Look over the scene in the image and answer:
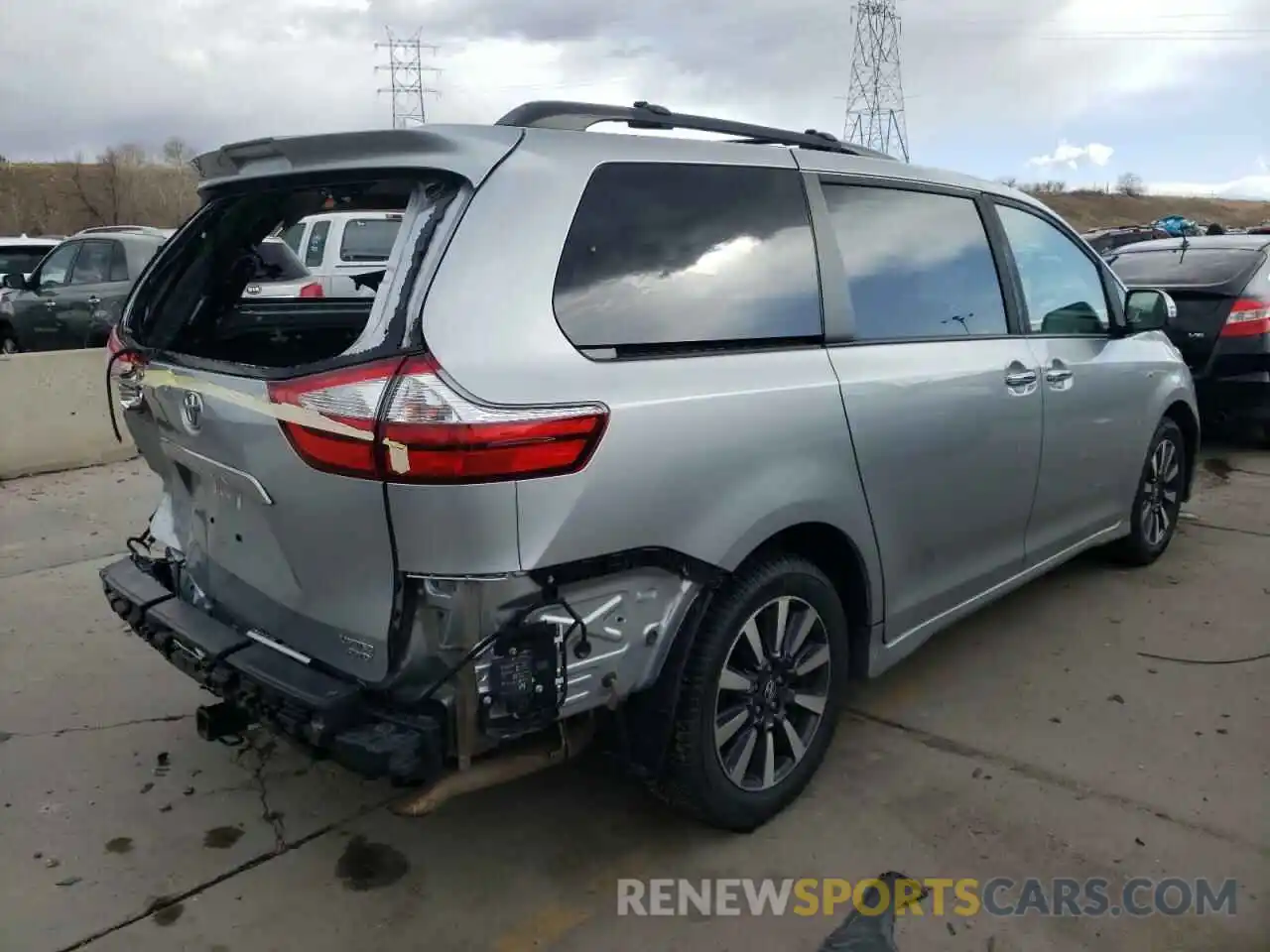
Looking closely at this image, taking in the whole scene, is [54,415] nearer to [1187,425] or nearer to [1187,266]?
[1187,425]

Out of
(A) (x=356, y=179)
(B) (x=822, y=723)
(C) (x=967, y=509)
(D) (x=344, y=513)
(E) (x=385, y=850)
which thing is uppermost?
(A) (x=356, y=179)

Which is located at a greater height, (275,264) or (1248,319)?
(275,264)

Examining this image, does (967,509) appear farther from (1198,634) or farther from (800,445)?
(1198,634)

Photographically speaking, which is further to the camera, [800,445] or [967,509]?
[967,509]

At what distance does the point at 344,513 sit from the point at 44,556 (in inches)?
168

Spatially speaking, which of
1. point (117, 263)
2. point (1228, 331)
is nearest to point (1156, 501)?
point (1228, 331)

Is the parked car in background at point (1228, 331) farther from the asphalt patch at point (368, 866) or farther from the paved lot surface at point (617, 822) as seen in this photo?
the asphalt patch at point (368, 866)

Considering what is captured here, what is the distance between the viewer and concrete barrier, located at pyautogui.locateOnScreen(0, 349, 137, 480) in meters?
7.46

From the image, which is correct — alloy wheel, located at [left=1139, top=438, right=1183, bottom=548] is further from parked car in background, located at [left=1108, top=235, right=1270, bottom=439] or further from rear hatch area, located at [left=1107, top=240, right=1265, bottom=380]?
parked car in background, located at [left=1108, top=235, right=1270, bottom=439]

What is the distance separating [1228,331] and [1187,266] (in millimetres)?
920

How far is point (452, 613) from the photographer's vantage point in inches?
88.7

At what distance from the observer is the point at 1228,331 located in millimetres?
7531

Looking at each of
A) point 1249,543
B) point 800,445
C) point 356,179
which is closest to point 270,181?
point 356,179

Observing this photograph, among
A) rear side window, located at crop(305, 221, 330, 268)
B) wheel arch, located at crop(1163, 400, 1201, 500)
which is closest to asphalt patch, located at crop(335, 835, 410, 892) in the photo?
wheel arch, located at crop(1163, 400, 1201, 500)
